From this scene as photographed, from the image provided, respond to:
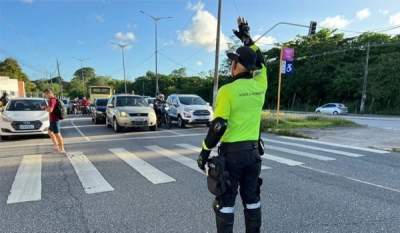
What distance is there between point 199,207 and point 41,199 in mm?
2550

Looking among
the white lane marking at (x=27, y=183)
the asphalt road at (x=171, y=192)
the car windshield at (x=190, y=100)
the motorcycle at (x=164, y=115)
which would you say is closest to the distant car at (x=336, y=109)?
the car windshield at (x=190, y=100)

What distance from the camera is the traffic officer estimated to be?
2.65 metres

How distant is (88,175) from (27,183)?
1.09 m

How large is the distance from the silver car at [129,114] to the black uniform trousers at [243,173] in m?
10.9

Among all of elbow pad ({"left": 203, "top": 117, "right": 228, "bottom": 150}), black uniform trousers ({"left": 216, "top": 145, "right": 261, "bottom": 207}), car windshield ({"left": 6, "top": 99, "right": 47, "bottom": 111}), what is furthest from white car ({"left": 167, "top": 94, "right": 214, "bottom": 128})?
elbow pad ({"left": 203, "top": 117, "right": 228, "bottom": 150})

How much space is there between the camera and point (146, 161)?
7148 mm

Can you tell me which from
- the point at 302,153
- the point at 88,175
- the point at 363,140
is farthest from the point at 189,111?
the point at 88,175

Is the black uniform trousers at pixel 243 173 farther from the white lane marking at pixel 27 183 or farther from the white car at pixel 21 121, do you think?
the white car at pixel 21 121

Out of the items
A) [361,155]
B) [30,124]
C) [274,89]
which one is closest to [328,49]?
[274,89]

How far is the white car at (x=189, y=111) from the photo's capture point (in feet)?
49.8

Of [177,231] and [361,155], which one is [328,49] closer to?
[361,155]

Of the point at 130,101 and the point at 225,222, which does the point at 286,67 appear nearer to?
the point at 130,101

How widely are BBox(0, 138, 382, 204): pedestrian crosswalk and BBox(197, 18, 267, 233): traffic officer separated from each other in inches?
111

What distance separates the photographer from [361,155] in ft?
26.6
